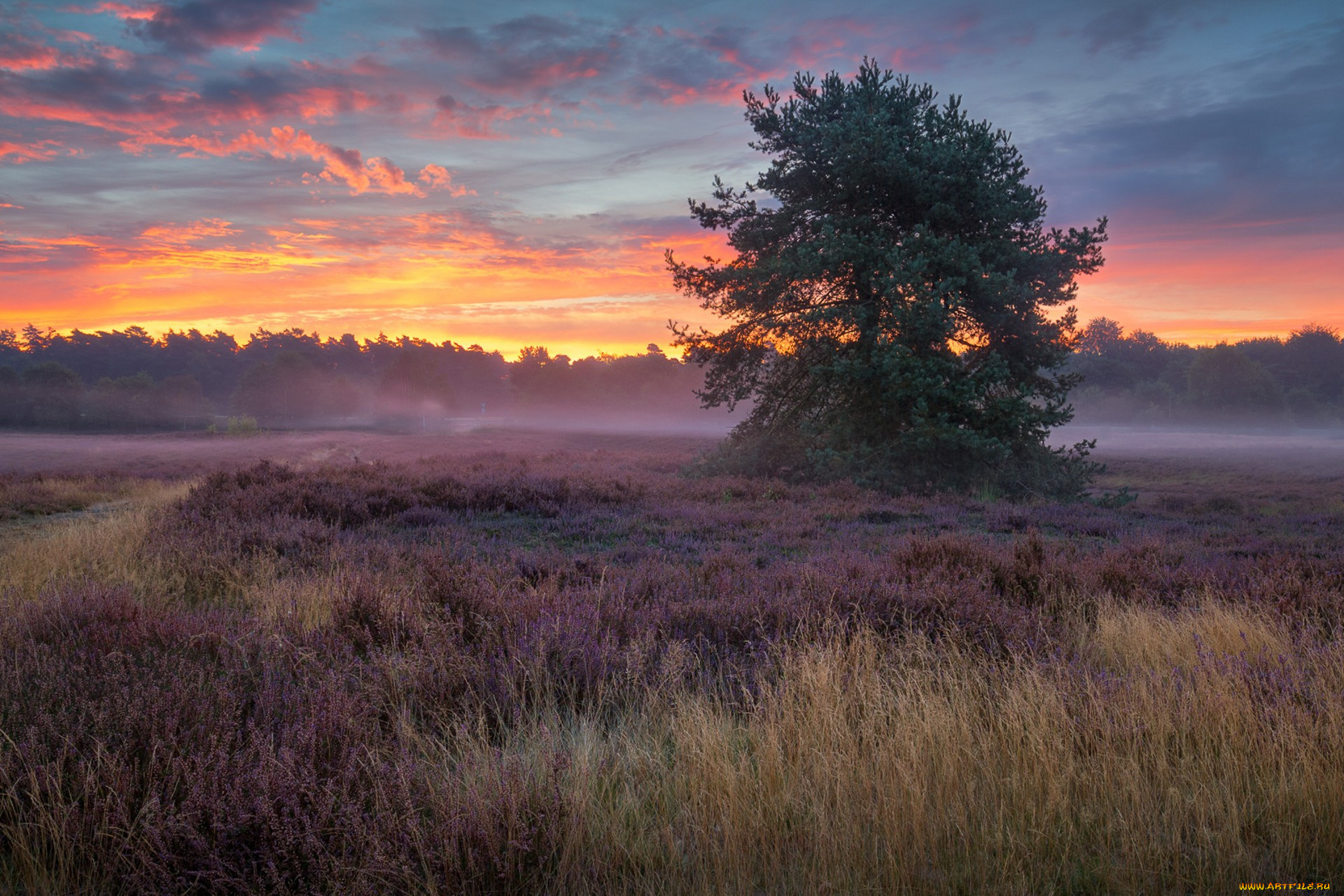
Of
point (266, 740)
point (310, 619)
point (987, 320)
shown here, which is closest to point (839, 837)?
point (266, 740)

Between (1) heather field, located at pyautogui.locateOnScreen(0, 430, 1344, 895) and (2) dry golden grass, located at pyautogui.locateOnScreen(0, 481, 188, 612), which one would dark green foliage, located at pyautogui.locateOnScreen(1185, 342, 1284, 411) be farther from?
(2) dry golden grass, located at pyautogui.locateOnScreen(0, 481, 188, 612)

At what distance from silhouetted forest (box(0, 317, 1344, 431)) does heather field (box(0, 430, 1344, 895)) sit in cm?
5070

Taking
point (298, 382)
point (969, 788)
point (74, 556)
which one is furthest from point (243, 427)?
point (969, 788)

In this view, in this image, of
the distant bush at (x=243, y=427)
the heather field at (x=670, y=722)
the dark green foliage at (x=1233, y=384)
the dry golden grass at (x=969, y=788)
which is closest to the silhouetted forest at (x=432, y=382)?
the dark green foliage at (x=1233, y=384)

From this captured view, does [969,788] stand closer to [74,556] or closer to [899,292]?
[74,556]

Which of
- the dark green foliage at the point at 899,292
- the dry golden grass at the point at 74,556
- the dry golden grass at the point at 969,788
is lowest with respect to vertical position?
the dry golden grass at the point at 74,556

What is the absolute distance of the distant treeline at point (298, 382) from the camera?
4884cm

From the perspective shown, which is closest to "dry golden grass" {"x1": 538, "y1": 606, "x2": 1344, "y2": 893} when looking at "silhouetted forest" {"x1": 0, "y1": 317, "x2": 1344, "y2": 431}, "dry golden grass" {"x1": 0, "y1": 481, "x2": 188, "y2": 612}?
"dry golden grass" {"x1": 0, "y1": 481, "x2": 188, "y2": 612}

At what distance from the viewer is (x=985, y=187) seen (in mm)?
15273

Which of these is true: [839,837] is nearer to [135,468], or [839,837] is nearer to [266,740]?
[266,740]

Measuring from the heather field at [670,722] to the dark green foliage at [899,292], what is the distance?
696 cm

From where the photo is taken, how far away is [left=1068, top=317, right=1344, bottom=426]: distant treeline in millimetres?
69688

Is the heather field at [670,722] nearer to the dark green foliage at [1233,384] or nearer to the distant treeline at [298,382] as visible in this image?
the distant treeline at [298,382]

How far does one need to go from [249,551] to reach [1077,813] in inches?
342
